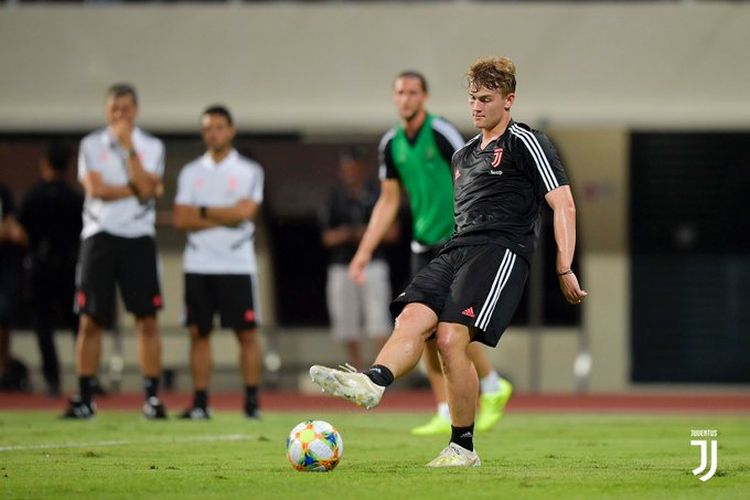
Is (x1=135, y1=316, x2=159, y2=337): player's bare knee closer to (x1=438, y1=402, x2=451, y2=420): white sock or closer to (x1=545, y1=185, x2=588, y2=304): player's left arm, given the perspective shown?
(x1=438, y1=402, x2=451, y2=420): white sock

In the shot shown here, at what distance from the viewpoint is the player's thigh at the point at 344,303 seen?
1878cm

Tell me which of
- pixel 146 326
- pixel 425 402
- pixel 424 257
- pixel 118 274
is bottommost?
pixel 425 402

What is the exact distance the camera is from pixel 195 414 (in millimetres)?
13117

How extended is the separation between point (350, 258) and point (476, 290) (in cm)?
1046

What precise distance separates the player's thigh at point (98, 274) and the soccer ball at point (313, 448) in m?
5.03

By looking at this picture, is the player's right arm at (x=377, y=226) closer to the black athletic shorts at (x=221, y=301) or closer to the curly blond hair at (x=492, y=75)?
the black athletic shorts at (x=221, y=301)

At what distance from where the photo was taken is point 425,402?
56.9 ft

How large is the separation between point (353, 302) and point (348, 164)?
5.47ft

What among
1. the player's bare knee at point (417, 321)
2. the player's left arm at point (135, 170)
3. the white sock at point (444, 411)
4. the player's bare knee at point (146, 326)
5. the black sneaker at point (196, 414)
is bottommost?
the black sneaker at point (196, 414)

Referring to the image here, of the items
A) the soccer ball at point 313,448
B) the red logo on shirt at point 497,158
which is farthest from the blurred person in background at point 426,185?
the soccer ball at point 313,448

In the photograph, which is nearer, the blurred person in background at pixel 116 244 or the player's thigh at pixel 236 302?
the blurred person in background at pixel 116 244

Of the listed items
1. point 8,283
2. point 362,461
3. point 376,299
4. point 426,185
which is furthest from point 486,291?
point 8,283

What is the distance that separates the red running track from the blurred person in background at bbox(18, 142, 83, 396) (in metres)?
0.65

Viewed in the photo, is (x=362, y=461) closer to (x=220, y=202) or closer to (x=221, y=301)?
(x=221, y=301)
